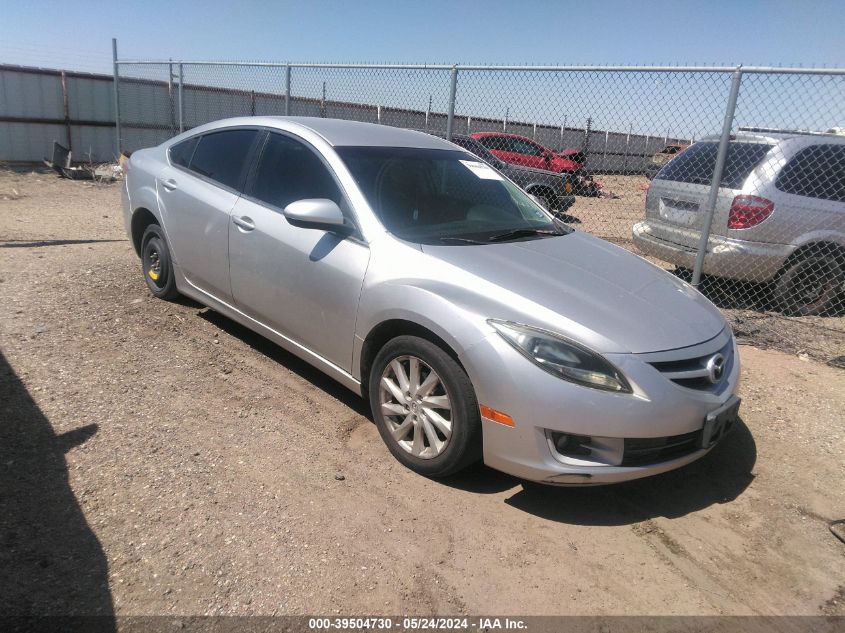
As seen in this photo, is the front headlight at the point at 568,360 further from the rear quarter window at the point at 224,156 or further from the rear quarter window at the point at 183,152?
the rear quarter window at the point at 183,152

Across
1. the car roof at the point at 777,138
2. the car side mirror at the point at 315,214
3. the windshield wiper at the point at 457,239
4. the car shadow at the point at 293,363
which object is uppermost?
the car roof at the point at 777,138

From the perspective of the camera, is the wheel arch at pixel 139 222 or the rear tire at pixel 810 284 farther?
the rear tire at pixel 810 284

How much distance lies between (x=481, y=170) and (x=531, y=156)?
10.7 m

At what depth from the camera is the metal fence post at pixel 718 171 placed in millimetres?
5293

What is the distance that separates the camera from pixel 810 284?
6324mm

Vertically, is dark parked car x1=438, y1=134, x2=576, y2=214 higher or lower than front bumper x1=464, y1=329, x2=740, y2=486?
higher

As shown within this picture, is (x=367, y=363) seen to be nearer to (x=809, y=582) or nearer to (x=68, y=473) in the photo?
(x=68, y=473)

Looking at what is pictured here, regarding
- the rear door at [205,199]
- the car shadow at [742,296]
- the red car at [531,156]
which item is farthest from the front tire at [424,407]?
the red car at [531,156]

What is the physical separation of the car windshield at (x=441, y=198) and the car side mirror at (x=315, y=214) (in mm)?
236

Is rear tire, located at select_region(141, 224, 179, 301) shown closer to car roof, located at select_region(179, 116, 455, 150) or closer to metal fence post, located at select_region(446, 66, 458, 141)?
car roof, located at select_region(179, 116, 455, 150)

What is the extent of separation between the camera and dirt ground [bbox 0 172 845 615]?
2.49 m

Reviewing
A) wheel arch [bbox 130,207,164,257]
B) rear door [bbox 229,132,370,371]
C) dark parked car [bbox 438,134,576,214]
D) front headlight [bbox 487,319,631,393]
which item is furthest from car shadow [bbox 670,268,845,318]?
wheel arch [bbox 130,207,164,257]

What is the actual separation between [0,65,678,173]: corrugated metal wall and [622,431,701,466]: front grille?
36.9 ft

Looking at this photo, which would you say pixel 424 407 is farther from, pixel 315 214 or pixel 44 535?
pixel 44 535
